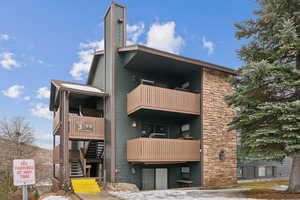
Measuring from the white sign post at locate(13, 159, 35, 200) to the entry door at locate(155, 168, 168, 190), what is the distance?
9688 millimetres

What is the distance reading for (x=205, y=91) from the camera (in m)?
14.8

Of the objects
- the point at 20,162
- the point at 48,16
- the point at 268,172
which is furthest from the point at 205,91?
the point at 48,16

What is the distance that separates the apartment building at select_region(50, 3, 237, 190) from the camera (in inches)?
528

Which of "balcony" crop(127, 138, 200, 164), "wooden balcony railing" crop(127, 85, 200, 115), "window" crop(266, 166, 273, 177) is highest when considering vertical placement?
"wooden balcony railing" crop(127, 85, 200, 115)

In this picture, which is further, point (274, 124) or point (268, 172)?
point (268, 172)

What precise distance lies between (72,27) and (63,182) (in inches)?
459

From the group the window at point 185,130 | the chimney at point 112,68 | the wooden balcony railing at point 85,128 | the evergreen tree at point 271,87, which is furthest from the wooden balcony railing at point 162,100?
the evergreen tree at point 271,87

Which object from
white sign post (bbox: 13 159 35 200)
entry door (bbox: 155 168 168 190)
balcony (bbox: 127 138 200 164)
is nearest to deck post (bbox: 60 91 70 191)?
balcony (bbox: 127 138 200 164)

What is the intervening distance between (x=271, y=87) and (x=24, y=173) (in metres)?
9.52

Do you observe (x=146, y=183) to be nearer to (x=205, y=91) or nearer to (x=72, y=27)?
(x=205, y=91)

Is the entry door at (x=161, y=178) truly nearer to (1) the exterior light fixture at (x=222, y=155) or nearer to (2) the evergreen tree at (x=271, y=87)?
(1) the exterior light fixture at (x=222, y=155)

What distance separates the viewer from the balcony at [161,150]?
12758 millimetres

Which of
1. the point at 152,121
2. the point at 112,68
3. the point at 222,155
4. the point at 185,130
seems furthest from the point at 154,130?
the point at 112,68

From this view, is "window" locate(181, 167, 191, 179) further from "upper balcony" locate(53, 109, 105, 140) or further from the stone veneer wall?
"upper balcony" locate(53, 109, 105, 140)
